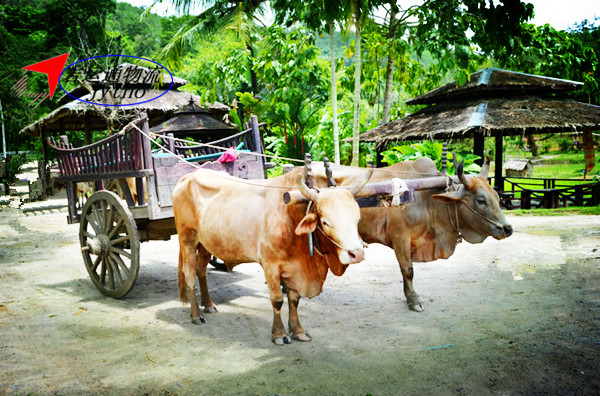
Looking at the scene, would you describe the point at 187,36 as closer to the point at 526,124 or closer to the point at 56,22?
the point at 526,124

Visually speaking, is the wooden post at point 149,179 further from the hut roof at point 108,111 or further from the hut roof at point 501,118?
the hut roof at point 108,111

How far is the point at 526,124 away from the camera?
11.0 meters

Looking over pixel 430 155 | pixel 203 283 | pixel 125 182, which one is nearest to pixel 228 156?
pixel 125 182

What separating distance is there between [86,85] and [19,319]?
35.1ft

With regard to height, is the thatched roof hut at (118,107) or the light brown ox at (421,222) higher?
the thatched roof hut at (118,107)

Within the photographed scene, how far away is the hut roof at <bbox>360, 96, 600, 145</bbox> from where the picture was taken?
36.1ft

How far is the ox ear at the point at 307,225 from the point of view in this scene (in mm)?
3756

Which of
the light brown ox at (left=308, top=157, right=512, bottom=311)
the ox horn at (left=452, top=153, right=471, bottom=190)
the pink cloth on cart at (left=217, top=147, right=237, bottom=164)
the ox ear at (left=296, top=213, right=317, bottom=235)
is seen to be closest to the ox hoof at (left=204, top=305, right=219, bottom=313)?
the pink cloth on cart at (left=217, top=147, right=237, bottom=164)

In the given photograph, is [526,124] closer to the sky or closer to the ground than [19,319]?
closer to the sky

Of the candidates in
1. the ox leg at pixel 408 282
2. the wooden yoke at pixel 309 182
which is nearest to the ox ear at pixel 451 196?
the ox leg at pixel 408 282

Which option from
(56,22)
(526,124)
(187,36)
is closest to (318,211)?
(526,124)

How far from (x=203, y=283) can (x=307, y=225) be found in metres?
2.13

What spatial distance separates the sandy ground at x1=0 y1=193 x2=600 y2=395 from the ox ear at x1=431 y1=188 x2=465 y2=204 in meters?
1.20

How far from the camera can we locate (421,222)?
5203mm
